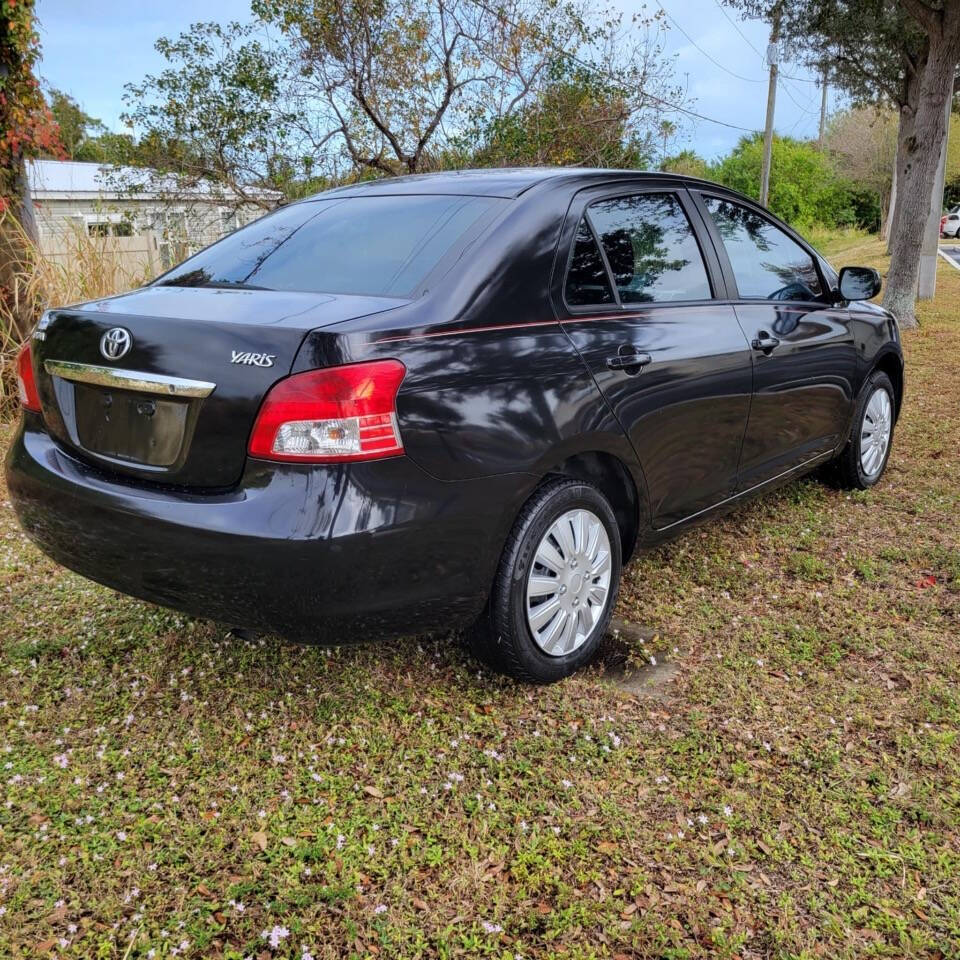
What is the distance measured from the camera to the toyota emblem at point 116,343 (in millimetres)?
2467

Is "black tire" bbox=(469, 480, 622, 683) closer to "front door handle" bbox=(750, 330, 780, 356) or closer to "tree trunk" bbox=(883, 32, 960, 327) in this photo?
"front door handle" bbox=(750, 330, 780, 356)

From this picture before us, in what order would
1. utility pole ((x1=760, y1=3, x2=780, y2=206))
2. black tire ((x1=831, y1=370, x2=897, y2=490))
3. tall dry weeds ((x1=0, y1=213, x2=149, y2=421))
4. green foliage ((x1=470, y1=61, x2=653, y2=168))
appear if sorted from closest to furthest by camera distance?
black tire ((x1=831, y1=370, x2=897, y2=490)), tall dry weeds ((x1=0, y1=213, x2=149, y2=421)), green foliage ((x1=470, y1=61, x2=653, y2=168)), utility pole ((x1=760, y1=3, x2=780, y2=206))

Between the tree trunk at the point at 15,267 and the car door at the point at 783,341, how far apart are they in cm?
535

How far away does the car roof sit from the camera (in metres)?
3.02

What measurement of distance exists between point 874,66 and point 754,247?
18.4 m

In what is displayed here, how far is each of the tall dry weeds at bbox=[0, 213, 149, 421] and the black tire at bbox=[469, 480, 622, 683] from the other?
17.2 ft

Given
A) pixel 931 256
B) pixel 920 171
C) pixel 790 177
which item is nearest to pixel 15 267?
pixel 920 171

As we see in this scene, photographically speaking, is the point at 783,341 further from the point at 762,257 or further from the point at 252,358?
the point at 252,358

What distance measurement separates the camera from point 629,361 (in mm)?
3039

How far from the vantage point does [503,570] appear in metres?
2.71

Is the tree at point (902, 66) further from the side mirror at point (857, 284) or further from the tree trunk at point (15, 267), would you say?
the tree trunk at point (15, 267)

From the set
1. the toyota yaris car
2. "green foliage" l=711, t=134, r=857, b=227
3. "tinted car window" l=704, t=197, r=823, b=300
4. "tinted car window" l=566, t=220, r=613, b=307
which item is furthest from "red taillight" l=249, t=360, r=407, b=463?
"green foliage" l=711, t=134, r=857, b=227

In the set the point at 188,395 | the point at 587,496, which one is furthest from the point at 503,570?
the point at 188,395

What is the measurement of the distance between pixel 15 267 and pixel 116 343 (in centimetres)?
516
